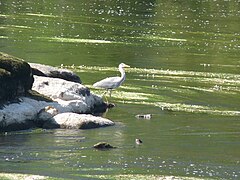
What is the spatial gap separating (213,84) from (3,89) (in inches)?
529

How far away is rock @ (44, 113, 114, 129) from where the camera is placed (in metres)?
29.3

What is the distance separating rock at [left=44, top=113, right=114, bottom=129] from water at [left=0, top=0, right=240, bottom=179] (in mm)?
471

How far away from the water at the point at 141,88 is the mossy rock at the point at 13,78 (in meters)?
2.08

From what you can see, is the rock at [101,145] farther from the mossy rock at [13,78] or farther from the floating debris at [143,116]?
the floating debris at [143,116]

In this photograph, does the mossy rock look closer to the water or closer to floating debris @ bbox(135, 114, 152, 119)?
the water

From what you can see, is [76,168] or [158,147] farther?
[158,147]

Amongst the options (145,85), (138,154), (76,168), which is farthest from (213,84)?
(76,168)

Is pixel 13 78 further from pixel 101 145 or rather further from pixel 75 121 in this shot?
pixel 101 145

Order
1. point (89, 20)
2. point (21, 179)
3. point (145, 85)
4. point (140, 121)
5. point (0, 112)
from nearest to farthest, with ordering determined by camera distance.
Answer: point (21, 179), point (0, 112), point (140, 121), point (145, 85), point (89, 20)

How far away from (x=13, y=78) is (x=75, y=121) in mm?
2680

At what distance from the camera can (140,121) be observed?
31000 mm

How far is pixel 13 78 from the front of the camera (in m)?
30.4

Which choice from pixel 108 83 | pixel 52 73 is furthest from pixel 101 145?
pixel 52 73

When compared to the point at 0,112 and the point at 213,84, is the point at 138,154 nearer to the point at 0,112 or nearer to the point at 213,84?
the point at 0,112
